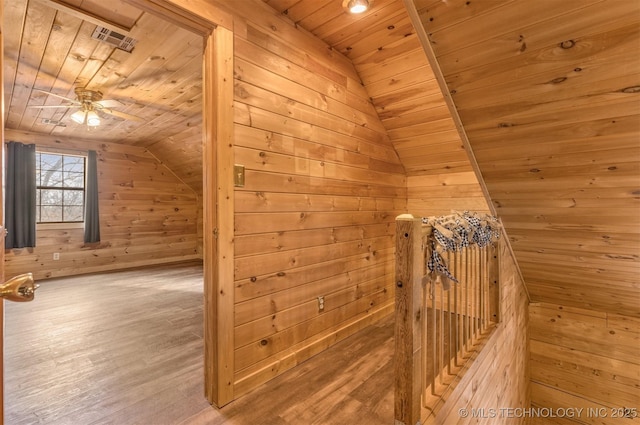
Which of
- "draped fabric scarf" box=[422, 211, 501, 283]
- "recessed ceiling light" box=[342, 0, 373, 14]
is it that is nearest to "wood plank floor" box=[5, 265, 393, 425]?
"draped fabric scarf" box=[422, 211, 501, 283]

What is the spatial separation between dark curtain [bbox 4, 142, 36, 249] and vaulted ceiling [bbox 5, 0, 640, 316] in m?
1.37

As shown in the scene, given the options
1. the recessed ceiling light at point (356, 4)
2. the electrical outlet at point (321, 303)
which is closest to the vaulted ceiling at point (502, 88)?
the recessed ceiling light at point (356, 4)

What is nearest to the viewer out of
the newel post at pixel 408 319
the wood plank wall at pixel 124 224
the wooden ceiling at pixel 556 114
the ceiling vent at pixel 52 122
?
the newel post at pixel 408 319

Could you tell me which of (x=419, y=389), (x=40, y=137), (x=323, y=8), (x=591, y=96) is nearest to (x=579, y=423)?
(x=419, y=389)

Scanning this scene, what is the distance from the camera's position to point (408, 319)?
123 centimetres

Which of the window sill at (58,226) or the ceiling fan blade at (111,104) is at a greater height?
the ceiling fan blade at (111,104)

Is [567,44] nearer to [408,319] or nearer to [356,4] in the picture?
[356,4]

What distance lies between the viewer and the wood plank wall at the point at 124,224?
4.54m

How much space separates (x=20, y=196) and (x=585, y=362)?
7549mm

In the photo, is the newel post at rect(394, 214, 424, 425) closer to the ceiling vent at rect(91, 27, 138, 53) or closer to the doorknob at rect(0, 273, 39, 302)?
the doorknob at rect(0, 273, 39, 302)

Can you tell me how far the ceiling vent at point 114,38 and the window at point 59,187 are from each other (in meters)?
3.82

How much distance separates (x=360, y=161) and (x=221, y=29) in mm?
1463

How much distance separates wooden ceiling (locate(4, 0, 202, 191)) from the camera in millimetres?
1782

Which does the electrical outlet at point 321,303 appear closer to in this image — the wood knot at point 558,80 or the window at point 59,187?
the wood knot at point 558,80
